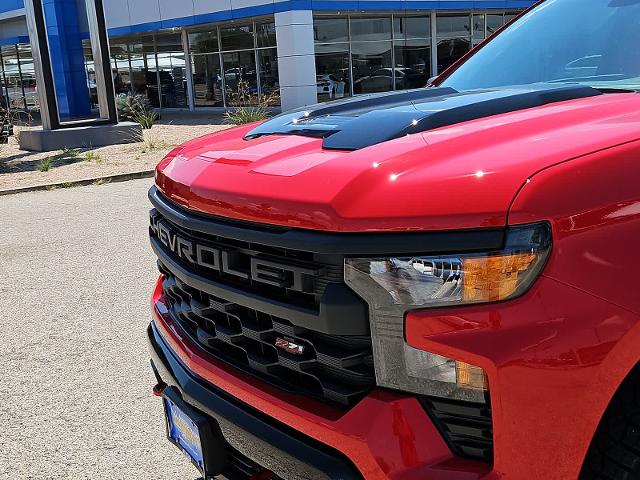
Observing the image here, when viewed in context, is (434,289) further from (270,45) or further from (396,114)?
(270,45)

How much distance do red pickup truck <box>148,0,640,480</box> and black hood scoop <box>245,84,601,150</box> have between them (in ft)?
0.11

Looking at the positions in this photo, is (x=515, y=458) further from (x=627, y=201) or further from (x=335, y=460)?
(x=627, y=201)

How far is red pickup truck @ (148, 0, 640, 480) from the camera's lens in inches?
54.2

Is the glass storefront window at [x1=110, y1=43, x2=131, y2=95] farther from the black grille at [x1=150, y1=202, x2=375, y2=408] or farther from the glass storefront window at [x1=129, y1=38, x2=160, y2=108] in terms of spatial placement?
the black grille at [x1=150, y1=202, x2=375, y2=408]

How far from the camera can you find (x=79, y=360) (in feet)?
13.0

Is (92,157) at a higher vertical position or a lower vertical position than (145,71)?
lower

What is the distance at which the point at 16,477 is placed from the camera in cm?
286

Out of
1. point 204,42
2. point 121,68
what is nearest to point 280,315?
point 204,42

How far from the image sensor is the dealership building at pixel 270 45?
2111 cm

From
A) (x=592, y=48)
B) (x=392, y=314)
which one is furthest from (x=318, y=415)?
(x=592, y=48)

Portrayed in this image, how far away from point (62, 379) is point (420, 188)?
2989 millimetres

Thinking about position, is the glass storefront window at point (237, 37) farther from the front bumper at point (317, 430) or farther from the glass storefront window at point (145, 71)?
the front bumper at point (317, 430)

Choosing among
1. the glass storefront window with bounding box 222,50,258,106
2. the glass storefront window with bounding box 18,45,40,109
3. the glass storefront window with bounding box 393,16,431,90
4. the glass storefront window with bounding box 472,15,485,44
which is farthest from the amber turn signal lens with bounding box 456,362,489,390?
the glass storefront window with bounding box 18,45,40,109

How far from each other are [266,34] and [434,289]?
73.3 feet
